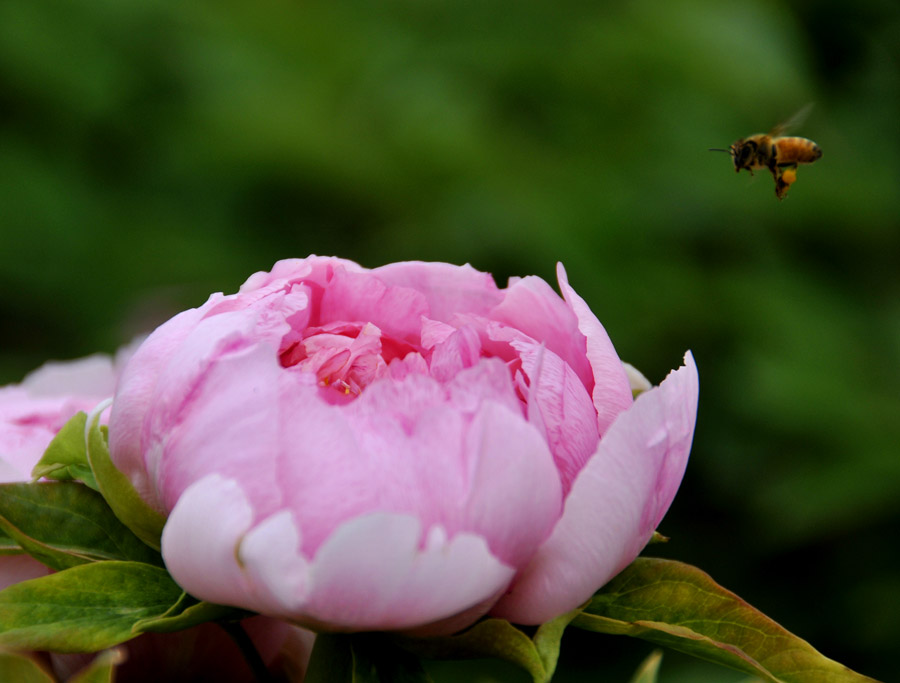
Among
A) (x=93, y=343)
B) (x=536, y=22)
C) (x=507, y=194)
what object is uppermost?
(x=536, y=22)

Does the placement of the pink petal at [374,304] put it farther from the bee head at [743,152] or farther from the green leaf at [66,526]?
the bee head at [743,152]

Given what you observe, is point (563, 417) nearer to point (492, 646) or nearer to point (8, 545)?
point (492, 646)

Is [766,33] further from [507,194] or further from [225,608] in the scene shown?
[225,608]

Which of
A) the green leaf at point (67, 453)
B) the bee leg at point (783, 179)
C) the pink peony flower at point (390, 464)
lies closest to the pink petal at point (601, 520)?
the pink peony flower at point (390, 464)

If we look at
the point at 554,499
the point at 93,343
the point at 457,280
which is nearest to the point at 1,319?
the point at 93,343

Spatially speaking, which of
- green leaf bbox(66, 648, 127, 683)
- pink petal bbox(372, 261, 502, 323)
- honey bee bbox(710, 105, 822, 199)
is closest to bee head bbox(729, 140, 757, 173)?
honey bee bbox(710, 105, 822, 199)

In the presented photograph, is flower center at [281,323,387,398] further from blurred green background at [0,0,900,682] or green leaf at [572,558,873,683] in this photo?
blurred green background at [0,0,900,682]
